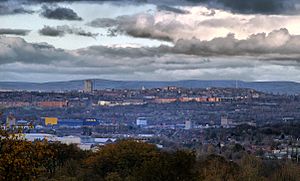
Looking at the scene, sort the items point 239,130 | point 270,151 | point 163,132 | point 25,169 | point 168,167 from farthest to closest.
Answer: point 163,132, point 239,130, point 270,151, point 168,167, point 25,169

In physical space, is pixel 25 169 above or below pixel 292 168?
above

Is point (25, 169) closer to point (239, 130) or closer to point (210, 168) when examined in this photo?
point (210, 168)

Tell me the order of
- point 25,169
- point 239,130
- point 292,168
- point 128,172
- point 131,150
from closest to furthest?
point 25,169 < point 128,172 < point 131,150 < point 292,168 < point 239,130

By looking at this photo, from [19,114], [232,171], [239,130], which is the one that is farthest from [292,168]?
[19,114]

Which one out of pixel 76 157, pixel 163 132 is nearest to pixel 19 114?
pixel 163 132

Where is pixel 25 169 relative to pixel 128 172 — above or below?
above

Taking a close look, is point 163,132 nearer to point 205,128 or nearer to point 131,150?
point 205,128

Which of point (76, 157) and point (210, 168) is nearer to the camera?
point (210, 168)

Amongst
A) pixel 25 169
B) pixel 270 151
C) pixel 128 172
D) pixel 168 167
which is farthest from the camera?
pixel 270 151

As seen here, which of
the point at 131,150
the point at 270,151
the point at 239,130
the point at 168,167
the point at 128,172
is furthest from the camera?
the point at 239,130
